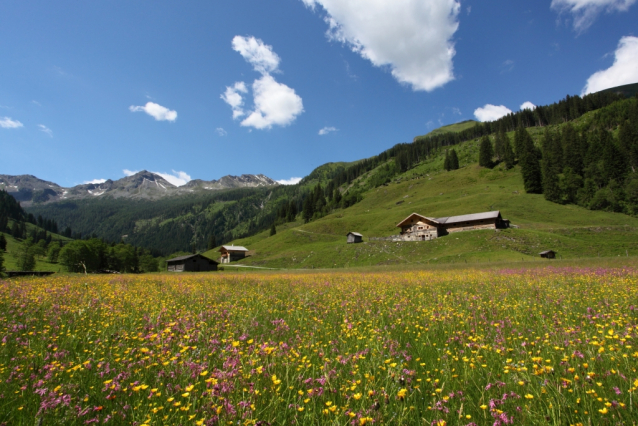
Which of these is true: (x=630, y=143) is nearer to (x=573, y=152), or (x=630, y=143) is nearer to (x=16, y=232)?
(x=573, y=152)

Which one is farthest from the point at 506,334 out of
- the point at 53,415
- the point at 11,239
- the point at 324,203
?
the point at 11,239

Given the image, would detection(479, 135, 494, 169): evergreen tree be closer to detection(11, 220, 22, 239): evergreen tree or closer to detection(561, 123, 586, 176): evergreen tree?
detection(561, 123, 586, 176): evergreen tree

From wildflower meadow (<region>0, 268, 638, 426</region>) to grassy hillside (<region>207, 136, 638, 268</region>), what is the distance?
44485mm

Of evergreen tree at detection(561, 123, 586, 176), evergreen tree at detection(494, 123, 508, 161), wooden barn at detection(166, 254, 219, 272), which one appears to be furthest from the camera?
evergreen tree at detection(494, 123, 508, 161)

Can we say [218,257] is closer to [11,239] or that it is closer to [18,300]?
[18,300]

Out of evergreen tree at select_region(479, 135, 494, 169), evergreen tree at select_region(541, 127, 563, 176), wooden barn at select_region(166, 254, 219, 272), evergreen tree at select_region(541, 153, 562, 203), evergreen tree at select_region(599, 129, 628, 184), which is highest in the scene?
evergreen tree at select_region(479, 135, 494, 169)

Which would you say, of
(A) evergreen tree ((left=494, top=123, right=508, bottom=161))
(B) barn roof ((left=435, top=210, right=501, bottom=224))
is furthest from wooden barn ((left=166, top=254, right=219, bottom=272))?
(A) evergreen tree ((left=494, top=123, right=508, bottom=161))

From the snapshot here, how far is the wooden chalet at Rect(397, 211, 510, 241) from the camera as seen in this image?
2513 inches

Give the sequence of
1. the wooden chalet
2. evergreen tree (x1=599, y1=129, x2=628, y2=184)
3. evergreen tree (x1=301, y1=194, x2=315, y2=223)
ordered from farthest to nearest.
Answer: evergreen tree (x1=301, y1=194, x2=315, y2=223) → evergreen tree (x1=599, y1=129, x2=628, y2=184) → the wooden chalet

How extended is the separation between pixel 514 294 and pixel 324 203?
157034 mm

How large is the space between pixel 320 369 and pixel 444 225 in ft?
245

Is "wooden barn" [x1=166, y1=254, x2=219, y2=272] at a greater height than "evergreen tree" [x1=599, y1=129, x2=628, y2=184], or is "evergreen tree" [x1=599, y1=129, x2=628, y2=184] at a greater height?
"evergreen tree" [x1=599, y1=129, x2=628, y2=184]

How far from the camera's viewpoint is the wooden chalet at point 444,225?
63.8m

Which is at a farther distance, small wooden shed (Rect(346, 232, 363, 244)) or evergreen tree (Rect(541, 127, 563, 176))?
evergreen tree (Rect(541, 127, 563, 176))
